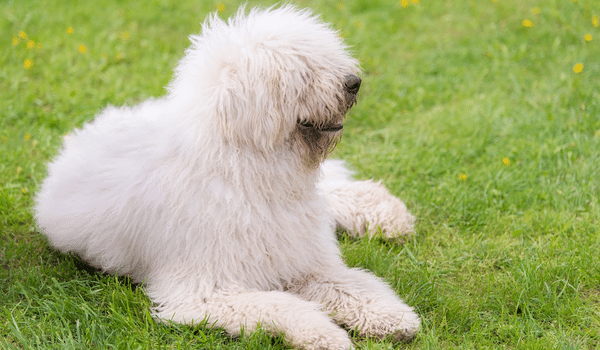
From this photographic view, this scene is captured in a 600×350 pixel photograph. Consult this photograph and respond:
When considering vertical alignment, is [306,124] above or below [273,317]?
above

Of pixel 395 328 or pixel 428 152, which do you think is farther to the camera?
Answer: pixel 428 152

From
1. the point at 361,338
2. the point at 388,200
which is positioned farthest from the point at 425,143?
the point at 361,338

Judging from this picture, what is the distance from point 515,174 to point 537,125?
763 mm

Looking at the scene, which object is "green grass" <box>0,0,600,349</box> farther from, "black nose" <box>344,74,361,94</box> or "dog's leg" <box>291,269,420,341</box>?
"black nose" <box>344,74,361,94</box>

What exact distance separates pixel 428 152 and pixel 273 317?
262 cm

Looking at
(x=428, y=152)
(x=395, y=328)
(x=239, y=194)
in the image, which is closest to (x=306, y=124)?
(x=239, y=194)

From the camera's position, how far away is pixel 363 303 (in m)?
3.29

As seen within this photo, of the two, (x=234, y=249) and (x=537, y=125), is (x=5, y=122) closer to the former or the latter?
(x=234, y=249)

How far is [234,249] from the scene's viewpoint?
10.4ft

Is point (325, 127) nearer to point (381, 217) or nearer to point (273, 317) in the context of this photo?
point (273, 317)

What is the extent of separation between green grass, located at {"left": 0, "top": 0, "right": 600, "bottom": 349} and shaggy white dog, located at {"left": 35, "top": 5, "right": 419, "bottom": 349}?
183 millimetres

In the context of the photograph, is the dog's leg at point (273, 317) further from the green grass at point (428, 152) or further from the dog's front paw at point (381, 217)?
the dog's front paw at point (381, 217)

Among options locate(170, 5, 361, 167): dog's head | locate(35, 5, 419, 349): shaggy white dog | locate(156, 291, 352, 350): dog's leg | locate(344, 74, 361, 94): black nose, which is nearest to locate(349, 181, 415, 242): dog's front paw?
locate(35, 5, 419, 349): shaggy white dog

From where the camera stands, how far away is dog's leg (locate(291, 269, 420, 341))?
3.19 meters
